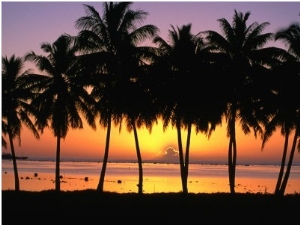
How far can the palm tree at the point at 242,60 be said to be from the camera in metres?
32.7

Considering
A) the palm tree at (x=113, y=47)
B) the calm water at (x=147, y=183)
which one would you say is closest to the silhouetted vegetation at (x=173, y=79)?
the palm tree at (x=113, y=47)

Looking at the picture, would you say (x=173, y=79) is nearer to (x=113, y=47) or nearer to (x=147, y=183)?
(x=113, y=47)

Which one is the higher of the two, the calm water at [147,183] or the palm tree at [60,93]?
the palm tree at [60,93]

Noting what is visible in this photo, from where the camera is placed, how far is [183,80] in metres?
32.9

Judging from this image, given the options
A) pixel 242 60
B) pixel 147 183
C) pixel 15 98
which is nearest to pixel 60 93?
pixel 15 98

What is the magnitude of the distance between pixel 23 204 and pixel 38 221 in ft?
18.0

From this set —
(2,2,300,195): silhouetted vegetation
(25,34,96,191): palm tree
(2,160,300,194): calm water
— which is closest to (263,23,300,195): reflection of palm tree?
(2,2,300,195): silhouetted vegetation

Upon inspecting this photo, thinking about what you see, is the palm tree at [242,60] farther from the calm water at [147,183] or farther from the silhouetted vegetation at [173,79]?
the calm water at [147,183]

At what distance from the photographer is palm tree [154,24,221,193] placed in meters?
32.7

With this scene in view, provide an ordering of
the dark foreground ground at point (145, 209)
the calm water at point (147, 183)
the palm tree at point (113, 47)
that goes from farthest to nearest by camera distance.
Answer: the calm water at point (147, 183) < the palm tree at point (113, 47) < the dark foreground ground at point (145, 209)

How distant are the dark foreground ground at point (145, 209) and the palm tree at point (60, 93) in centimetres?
507

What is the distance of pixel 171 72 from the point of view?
108ft

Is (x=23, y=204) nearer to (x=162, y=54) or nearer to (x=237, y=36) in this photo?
(x=162, y=54)

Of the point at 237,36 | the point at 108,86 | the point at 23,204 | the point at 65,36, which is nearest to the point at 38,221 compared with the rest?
the point at 23,204
